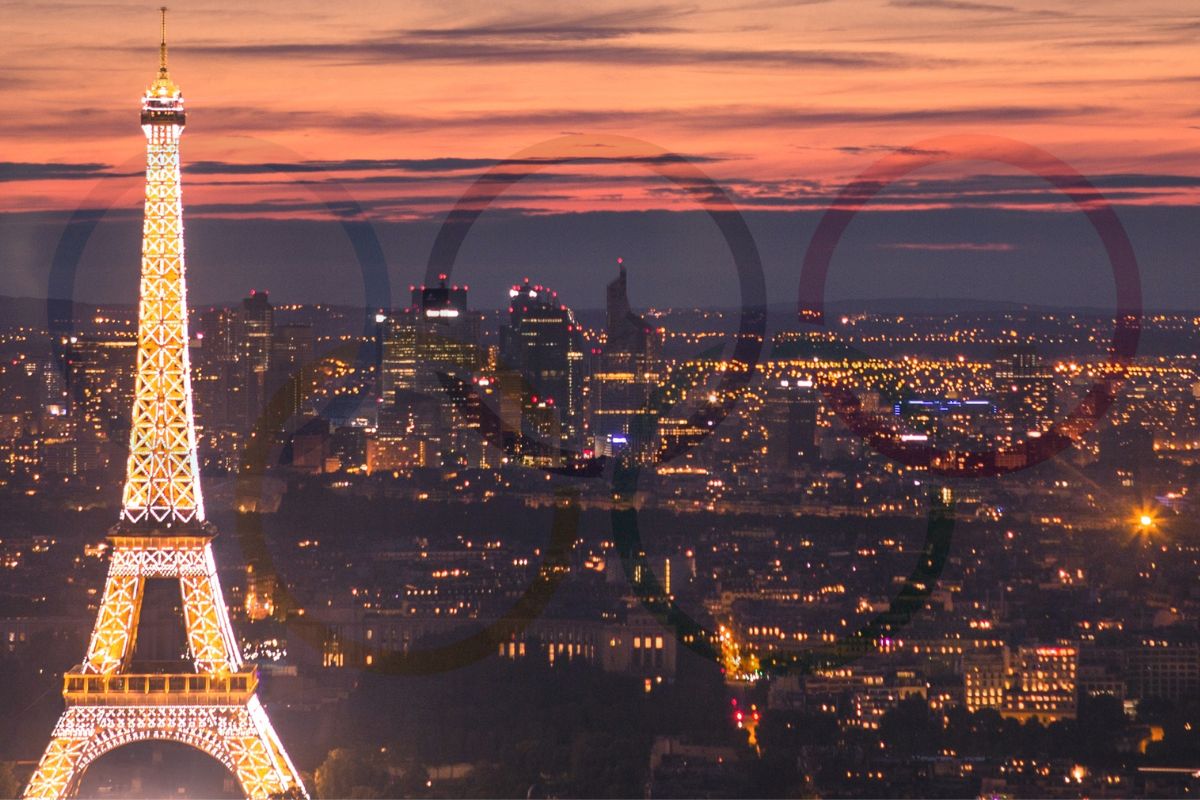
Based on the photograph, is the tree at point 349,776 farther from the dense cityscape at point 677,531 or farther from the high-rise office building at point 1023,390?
the high-rise office building at point 1023,390

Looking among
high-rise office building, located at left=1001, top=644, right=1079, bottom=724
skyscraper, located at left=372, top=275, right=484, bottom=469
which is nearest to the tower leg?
high-rise office building, located at left=1001, top=644, right=1079, bottom=724

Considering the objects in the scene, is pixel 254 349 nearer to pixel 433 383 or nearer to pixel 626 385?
pixel 433 383

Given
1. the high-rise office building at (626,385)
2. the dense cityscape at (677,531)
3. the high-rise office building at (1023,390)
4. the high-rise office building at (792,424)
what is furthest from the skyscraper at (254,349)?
the high-rise office building at (1023,390)

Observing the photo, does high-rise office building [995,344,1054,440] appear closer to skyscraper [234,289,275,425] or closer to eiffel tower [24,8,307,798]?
skyscraper [234,289,275,425]

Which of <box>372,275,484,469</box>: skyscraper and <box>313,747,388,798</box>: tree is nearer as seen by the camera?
<box>313,747,388,798</box>: tree
